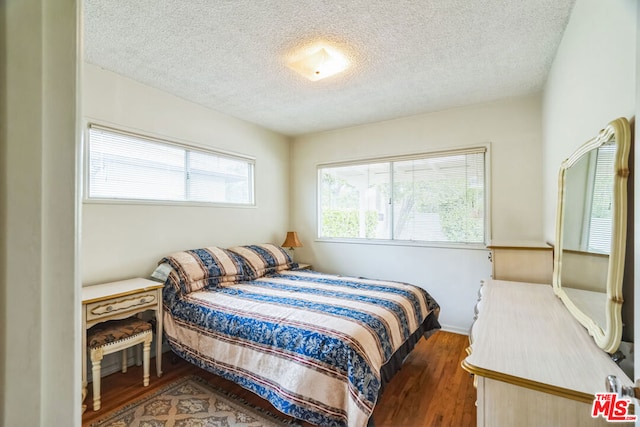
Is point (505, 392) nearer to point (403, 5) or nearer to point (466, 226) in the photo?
point (403, 5)

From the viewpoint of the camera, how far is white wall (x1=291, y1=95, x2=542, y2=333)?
9.80 feet

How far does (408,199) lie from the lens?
3635 millimetres

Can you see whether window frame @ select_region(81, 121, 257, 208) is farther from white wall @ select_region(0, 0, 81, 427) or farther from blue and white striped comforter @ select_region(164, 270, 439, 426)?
white wall @ select_region(0, 0, 81, 427)

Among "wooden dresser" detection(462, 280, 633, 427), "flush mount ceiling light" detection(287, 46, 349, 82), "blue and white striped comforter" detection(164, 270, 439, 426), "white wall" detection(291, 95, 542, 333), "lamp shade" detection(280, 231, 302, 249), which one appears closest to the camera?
"wooden dresser" detection(462, 280, 633, 427)

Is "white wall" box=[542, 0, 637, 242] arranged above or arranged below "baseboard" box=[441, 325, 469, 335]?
above

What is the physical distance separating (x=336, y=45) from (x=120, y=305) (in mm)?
2431

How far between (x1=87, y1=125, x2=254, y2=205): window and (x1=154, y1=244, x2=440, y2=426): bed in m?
0.70

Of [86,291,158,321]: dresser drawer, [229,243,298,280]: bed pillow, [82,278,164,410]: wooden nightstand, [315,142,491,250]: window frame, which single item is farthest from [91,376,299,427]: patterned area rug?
[315,142,491,250]: window frame

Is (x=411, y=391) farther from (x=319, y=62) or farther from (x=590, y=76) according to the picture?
(x=319, y=62)

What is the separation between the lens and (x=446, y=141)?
132 inches

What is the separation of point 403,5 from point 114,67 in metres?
2.31

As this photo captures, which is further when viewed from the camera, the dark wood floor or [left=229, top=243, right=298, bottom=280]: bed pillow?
[left=229, top=243, right=298, bottom=280]: bed pillow

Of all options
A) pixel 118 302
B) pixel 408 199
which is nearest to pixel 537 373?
pixel 118 302

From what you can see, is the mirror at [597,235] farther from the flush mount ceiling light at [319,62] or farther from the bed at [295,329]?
the flush mount ceiling light at [319,62]
